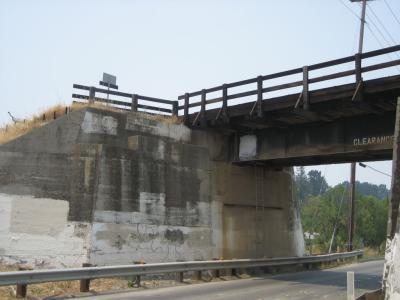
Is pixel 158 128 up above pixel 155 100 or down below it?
below

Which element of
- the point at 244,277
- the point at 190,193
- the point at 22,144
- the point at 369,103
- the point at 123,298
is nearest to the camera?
the point at 123,298

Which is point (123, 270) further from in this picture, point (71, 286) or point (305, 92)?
point (305, 92)

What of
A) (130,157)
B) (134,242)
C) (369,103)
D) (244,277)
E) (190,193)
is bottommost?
(244,277)

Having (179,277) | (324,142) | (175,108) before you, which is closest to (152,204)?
(179,277)

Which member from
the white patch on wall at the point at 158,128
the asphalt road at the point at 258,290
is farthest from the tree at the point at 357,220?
the asphalt road at the point at 258,290

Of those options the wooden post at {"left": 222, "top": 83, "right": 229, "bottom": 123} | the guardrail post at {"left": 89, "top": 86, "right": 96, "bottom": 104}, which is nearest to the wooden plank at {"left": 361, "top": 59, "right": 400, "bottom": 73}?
the wooden post at {"left": 222, "top": 83, "right": 229, "bottom": 123}

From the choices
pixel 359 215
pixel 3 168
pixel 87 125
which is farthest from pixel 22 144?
pixel 359 215

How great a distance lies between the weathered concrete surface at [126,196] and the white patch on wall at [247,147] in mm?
823

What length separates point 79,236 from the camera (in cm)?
1661

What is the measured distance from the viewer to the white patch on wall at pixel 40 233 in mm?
15742

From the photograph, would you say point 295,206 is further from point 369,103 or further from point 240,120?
point 369,103

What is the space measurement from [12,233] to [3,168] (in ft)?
7.55

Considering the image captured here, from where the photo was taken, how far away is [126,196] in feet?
59.2

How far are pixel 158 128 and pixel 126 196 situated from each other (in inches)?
134
